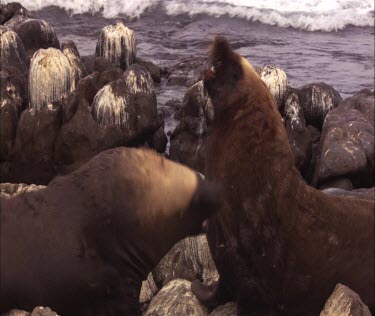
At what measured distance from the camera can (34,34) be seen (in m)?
10.1

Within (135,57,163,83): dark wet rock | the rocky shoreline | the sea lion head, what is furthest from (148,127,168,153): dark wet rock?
→ the sea lion head

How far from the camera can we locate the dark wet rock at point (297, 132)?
296 inches

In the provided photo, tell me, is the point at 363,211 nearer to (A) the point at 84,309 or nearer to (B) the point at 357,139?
(A) the point at 84,309

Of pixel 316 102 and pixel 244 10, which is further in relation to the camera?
pixel 244 10

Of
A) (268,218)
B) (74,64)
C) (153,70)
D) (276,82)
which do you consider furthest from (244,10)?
(268,218)

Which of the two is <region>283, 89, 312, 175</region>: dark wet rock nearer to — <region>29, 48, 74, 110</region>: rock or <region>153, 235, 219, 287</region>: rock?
<region>29, 48, 74, 110</region>: rock

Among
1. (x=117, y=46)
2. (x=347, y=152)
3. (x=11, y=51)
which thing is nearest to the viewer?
(x=347, y=152)

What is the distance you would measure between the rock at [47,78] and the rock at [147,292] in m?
3.39

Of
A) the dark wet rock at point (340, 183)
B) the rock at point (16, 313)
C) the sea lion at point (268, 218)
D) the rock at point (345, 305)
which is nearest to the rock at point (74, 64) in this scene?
the dark wet rock at point (340, 183)

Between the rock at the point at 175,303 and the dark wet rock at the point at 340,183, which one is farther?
the dark wet rock at the point at 340,183

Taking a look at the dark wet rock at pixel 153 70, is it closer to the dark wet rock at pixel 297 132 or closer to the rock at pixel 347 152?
the dark wet rock at pixel 297 132

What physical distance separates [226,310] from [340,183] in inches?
120

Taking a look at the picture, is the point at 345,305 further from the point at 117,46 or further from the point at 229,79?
the point at 117,46

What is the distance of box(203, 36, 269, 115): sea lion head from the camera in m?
4.01
